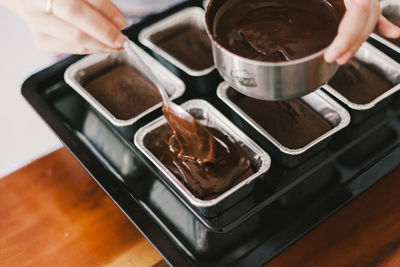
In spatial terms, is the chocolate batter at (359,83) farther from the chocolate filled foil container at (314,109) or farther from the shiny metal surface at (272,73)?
the shiny metal surface at (272,73)

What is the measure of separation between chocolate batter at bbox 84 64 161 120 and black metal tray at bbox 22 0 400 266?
7 centimetres

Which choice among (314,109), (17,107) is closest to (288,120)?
(314,109)

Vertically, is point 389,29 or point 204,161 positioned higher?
point 389,29

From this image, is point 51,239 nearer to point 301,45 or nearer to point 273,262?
point 273,262

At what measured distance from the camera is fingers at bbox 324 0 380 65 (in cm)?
90

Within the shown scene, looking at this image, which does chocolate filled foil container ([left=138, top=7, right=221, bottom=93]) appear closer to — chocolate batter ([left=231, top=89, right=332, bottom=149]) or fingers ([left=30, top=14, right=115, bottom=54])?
chocolate batter ([left=231, top=89, right=332, bottom=149])

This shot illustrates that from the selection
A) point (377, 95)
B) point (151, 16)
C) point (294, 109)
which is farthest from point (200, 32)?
point (377, 95)

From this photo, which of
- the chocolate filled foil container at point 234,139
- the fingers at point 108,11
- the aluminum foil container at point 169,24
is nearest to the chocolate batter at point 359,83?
the chocolate filled foil container at point 234,139

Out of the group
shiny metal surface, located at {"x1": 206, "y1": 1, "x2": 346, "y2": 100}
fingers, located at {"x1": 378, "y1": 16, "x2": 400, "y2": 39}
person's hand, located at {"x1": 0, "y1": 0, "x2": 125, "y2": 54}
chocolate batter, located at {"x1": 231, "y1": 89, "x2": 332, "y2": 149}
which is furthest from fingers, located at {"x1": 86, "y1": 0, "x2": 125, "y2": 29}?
fingers, located at {"x1": 378, "y1": 16, "x2": 400, "y2": 39}

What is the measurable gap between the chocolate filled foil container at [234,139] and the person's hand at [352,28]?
35 cm

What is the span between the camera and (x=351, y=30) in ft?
2.99

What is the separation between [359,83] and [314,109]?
0.19 m

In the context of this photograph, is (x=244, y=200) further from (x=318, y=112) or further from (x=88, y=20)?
(x=88, y=20)

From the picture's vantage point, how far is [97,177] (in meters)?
1.25
